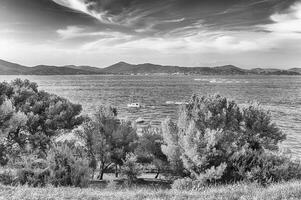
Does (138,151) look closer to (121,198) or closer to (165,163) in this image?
(165,163)

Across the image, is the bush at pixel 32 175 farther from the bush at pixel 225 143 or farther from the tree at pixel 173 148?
the tree at pixel 173 148

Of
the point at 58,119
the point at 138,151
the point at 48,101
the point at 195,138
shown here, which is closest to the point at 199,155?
the point at 195,138

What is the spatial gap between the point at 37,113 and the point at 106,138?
9.73m

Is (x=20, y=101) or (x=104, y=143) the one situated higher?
(x=20, y=101)

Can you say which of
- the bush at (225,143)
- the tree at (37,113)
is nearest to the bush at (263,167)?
the bush at (225,143)

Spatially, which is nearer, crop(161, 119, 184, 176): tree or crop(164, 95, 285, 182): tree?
crop(164, 95, 285, 182): tree

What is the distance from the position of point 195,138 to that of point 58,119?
18.1 meters

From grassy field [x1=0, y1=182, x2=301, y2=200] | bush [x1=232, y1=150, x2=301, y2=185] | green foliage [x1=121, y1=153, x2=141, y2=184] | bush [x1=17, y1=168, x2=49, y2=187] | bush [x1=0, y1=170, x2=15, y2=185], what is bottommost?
green foliage [x1=121, y1=153, x2=141, y2=184]

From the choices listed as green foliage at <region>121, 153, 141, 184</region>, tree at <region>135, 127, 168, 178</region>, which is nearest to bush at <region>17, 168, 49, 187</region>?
green foliage at <region>121, 153, 141, 184</region>

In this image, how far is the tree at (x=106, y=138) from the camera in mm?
31594

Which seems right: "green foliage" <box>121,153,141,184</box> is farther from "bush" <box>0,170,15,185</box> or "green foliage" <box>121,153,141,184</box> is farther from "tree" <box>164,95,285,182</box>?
"bush" <box>0,170,15,185</box>

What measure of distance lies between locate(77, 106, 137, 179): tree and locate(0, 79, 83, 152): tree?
4.51 m

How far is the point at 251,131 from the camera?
95.2ft

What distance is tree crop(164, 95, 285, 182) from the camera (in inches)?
977
